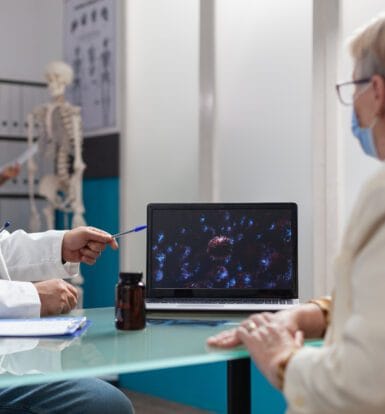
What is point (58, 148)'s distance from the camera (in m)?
4.46

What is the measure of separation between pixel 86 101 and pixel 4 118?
467mm

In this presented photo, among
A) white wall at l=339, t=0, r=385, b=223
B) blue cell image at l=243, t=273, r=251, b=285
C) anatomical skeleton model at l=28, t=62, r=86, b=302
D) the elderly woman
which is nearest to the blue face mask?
the elderly woman

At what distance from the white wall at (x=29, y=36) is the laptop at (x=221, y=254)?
2.91 m

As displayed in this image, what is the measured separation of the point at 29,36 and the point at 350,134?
A: 235cm

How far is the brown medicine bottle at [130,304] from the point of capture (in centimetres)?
162

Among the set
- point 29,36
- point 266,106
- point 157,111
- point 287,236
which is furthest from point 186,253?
point 29,36

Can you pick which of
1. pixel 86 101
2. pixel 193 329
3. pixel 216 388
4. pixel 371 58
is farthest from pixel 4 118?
pixel 371 58

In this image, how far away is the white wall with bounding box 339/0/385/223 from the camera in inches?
118

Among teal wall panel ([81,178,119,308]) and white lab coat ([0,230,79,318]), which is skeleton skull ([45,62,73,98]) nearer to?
teal wall panel ([81,178,119,308])

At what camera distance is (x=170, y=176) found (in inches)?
158

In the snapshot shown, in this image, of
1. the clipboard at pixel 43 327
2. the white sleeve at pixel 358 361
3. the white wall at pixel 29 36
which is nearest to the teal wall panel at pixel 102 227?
the white wall at pixel 29 36

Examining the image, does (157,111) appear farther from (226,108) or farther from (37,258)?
(37,258)

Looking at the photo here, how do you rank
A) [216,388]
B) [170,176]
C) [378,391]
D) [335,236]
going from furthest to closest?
1. [170,176]
2. [216,388]
3. [335,236]
4. [378,391]

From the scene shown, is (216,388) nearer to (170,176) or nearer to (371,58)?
(170,176)
